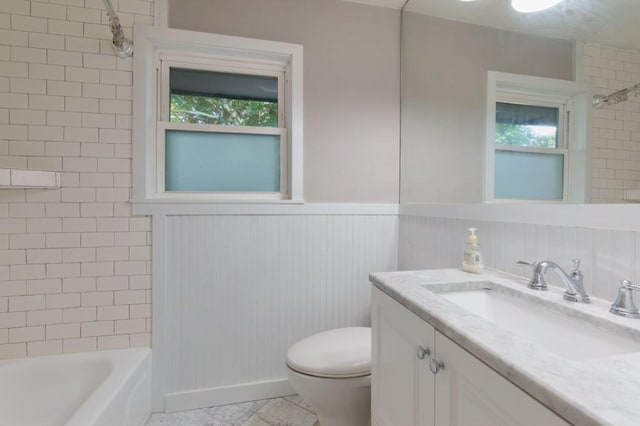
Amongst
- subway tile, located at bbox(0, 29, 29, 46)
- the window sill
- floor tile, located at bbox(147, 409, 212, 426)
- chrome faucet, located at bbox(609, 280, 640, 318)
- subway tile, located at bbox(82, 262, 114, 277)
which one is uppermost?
subway tile, located at bbox(0, 29, 29, 46)

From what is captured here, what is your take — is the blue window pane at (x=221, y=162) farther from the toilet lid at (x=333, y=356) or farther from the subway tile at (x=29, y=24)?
the toilet lid at (x=333, y=356)

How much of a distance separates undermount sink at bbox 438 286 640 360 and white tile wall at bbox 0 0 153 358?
161 cm

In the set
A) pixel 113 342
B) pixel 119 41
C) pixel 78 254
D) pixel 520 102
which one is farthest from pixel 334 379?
pixel 119 41

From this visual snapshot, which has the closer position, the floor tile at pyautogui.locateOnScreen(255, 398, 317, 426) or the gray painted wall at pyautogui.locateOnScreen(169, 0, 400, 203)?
the floor tile at pyautogui.locateOnScreen(255, 398, 317, 426)

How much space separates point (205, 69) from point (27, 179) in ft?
3.38

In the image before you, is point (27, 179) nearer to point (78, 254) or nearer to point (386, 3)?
point (78, 254)

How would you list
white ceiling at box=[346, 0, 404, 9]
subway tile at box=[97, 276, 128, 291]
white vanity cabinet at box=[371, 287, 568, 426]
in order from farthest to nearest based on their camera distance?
white ceiling at box=[346, 0, 404, 9] < subway tile at box=[97, 276, 128, 291] < white vanity cabinet at box=[371, 287, 568, 426]

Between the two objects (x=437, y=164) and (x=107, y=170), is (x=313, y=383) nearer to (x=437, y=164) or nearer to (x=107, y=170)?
(x=437, y=164)

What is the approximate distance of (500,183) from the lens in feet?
4.08

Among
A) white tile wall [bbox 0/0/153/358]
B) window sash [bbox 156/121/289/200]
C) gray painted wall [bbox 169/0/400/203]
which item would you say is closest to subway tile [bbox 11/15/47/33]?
white tile wall [bbox 0/0/153/358]

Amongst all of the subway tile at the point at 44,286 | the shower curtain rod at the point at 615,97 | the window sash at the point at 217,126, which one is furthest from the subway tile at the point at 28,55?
the shower curtain rod at the point at 615,97

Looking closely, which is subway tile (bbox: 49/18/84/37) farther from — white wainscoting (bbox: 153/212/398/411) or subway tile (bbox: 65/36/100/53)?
white wainscoting (bbox: 153/212/398/411)

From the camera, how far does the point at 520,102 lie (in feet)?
3.79

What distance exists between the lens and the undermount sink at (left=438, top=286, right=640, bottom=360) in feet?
2.32
